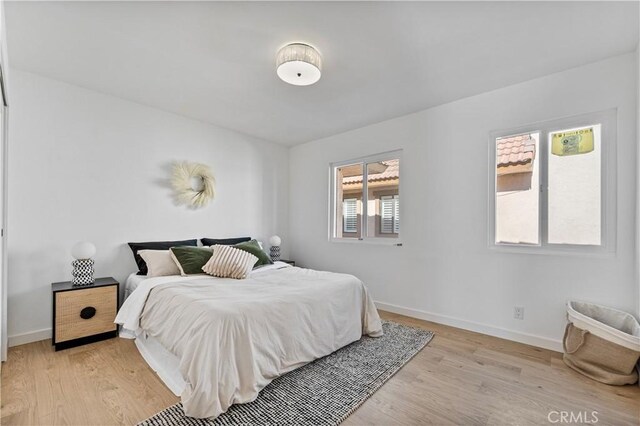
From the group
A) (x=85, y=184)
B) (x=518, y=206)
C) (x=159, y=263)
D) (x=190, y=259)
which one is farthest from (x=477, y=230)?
(x=85, y=184)

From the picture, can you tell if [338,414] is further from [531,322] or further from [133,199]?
[133,199]

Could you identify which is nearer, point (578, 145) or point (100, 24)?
point (100, 24)

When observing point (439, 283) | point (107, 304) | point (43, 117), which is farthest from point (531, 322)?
point (43, 117)

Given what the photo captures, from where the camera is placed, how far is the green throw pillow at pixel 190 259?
2.89 meters

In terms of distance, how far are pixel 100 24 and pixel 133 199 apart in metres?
1.74

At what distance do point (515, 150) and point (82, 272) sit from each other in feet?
13.8

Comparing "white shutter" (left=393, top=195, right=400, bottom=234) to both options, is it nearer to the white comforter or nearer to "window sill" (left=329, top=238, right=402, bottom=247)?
"window sill" (left=329, top=238, right=402, bottom=247)

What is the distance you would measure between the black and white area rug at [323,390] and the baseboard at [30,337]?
189 cm

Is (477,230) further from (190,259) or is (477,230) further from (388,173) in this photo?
(190,259)

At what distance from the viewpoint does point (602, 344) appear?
2084mm

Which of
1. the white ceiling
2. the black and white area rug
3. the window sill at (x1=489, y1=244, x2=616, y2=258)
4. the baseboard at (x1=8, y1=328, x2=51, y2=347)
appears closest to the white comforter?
the black and white area rug

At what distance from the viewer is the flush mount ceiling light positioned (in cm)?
214

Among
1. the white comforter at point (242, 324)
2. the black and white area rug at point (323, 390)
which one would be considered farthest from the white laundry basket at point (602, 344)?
the white comforter at point (242, 324)

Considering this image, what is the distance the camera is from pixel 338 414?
170 cm
